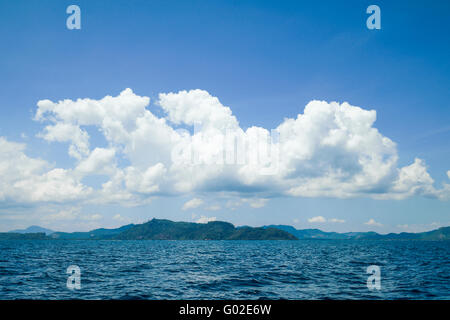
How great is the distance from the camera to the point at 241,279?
3494 cm

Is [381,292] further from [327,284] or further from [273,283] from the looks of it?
[273,283]

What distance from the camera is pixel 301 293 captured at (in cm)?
2698
